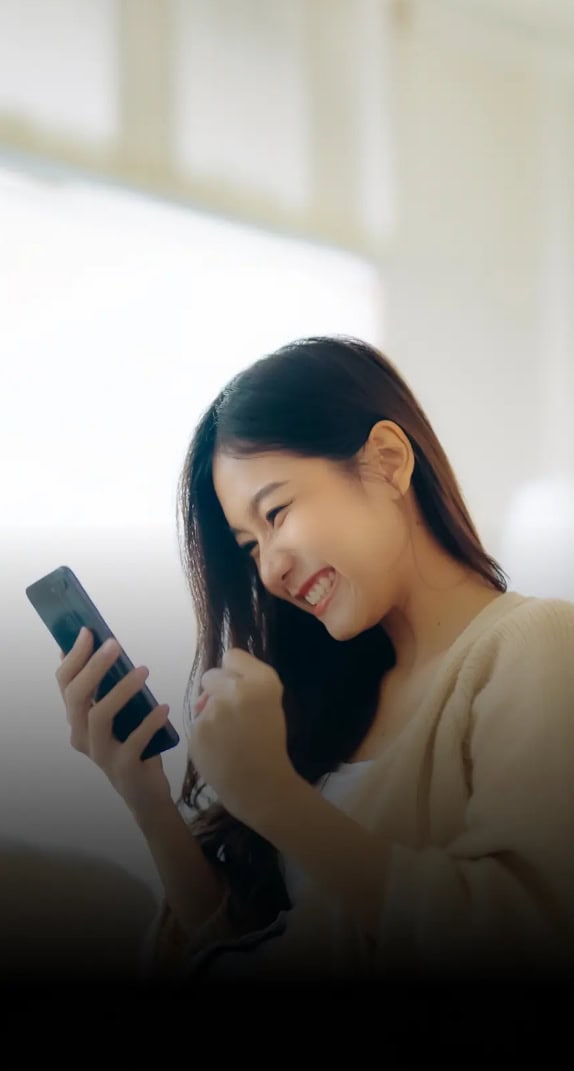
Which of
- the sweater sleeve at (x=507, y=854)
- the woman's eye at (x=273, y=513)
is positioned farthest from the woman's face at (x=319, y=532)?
the sweater sleeve at (x=507, y=854)

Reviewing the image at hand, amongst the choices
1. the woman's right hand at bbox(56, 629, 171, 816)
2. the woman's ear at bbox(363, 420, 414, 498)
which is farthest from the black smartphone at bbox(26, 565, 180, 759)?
the woman's ear at bbox(363, 420, 414, 498)

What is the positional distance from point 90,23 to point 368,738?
28.3 inches

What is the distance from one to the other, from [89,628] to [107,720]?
8cm

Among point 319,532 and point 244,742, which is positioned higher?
point 319,532

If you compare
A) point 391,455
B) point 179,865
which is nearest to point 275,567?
point 391,455

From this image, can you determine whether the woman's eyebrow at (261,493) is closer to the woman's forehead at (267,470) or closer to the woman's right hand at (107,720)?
the woman's forehead at (267,470)

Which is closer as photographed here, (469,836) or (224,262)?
(469,836)

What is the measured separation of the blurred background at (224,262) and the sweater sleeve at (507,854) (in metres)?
0.12

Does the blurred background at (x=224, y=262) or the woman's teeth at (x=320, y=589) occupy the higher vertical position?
the blurred background at (x=224, y=262)

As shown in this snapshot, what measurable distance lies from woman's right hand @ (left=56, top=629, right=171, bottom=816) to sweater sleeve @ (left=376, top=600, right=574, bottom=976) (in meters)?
0.23

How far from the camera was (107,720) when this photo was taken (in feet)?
3.10

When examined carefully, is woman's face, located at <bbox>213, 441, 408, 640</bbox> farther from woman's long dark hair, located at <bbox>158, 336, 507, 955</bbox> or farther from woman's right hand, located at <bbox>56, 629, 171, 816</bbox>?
woman's right hand, located at <bbox>56, 629, 171, 816</bbox>

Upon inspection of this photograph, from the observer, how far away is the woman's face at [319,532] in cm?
96

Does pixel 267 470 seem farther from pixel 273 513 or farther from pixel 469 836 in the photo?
pixel 469 836
